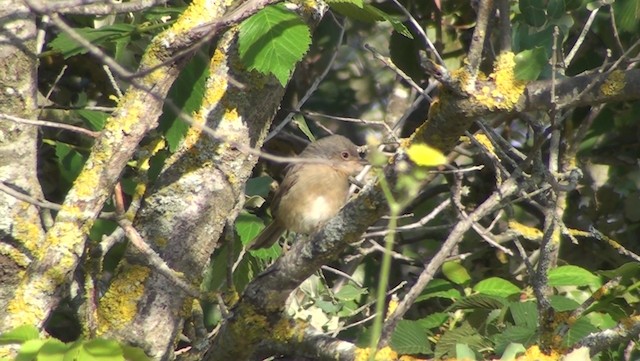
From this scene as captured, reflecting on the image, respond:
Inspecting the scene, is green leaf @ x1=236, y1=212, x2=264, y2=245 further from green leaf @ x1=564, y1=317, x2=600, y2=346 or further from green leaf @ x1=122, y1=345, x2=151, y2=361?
green leaf @ x1=122, y1=345, x2=151, y2=361

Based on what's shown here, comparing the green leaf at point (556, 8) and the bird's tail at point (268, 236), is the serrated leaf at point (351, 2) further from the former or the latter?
the bird's tail at point (268, 236)

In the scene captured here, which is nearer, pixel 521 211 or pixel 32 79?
pixel 32 79

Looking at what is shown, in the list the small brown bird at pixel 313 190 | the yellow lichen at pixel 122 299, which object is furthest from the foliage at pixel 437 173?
the small brown bird at pixel 313 190

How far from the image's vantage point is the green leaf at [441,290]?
409cm

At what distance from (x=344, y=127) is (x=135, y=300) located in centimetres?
297

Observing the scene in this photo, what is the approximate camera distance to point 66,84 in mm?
5145

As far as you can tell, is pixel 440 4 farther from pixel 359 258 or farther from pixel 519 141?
pixel 359 258

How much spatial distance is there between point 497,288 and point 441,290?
11.0 inches

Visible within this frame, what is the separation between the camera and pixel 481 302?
369 centimetres

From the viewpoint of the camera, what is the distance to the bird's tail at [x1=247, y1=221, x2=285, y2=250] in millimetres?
4121

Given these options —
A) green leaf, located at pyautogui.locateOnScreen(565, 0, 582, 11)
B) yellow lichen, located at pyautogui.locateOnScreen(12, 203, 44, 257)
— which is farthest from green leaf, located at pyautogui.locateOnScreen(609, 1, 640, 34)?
yellow lichen, located at pyautogui.locateOnScreen(12, 203, 44, 257)

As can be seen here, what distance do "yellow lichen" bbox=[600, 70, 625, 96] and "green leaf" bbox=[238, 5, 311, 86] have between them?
983 mm

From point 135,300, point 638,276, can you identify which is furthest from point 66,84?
point 638,276

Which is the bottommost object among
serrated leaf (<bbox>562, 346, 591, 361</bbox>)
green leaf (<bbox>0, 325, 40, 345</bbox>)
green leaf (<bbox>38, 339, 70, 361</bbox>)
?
green leaf (<bbox>0, 325, 40, 345</bbox>)
